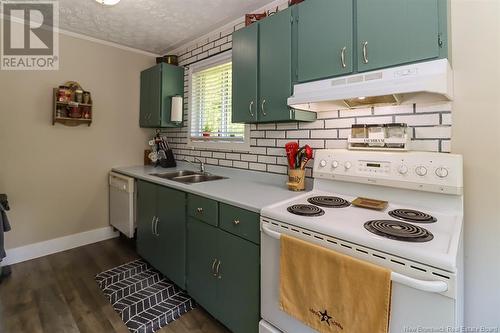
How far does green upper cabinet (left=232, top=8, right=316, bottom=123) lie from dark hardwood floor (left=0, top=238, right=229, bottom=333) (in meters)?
1.53

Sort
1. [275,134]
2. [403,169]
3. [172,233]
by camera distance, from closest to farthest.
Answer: [403,169], [172,233], [275,134]

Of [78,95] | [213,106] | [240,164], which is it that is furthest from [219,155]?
[78,95]

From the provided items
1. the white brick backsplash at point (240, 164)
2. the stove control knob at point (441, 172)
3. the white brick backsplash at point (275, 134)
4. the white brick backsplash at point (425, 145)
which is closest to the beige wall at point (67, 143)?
the white brick backsplash at point (240, 164)

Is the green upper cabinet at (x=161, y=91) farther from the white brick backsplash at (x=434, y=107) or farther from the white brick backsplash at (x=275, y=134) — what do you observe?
the white brick backsplash at (x=434, y=107)

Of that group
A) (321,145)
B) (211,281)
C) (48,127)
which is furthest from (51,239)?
(321,145)

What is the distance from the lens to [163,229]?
6.97 feet

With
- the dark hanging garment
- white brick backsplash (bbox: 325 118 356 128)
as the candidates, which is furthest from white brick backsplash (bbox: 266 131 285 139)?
the dark hanging garment

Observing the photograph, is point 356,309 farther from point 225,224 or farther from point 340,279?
point 225,224

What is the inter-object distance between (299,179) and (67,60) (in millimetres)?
2838

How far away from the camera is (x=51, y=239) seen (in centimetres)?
271

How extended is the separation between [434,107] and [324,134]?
0.65 m

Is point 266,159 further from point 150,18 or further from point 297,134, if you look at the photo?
point 150,18

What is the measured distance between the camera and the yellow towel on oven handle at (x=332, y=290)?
89 cm

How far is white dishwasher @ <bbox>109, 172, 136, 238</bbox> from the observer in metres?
2.62
